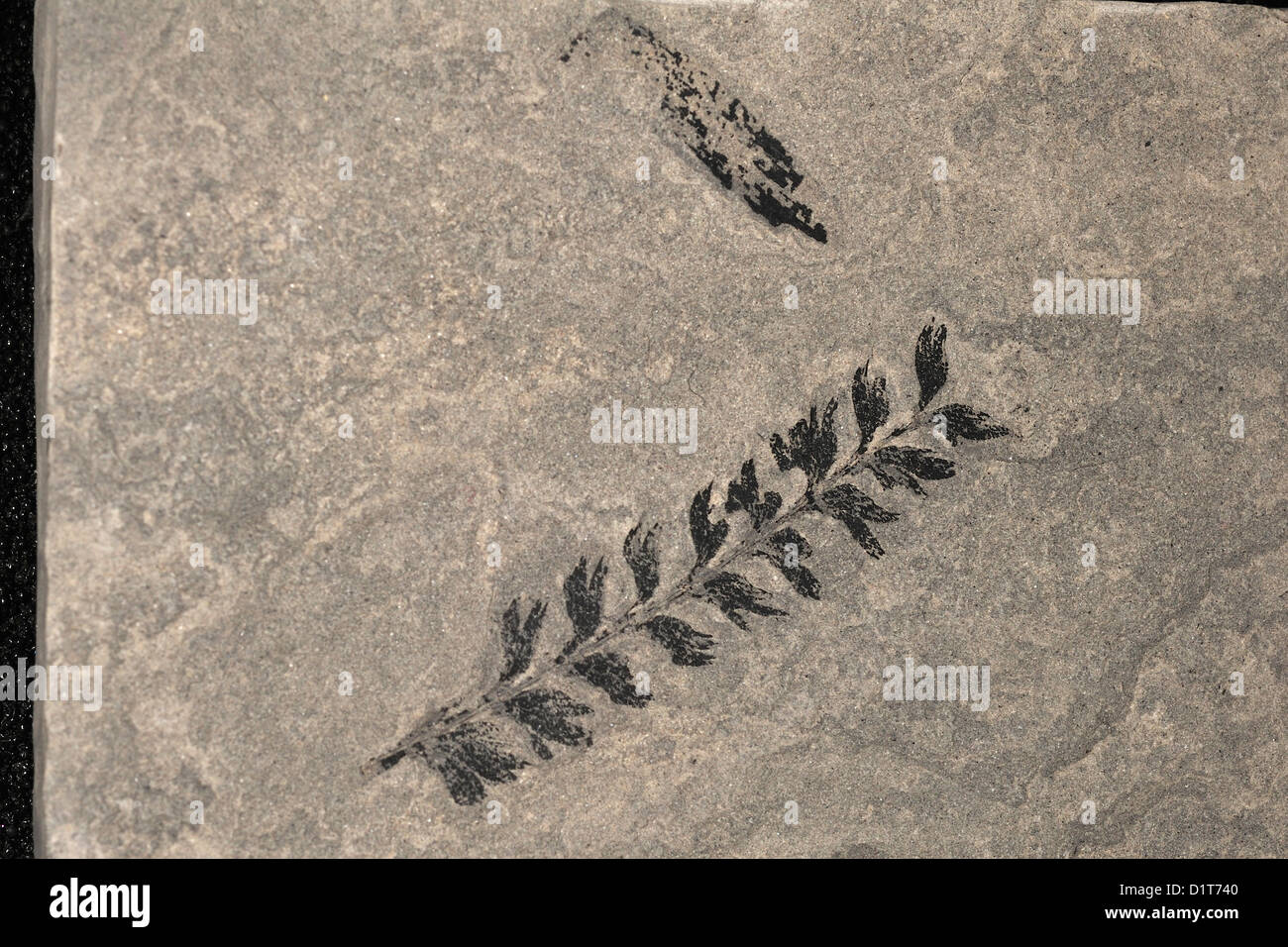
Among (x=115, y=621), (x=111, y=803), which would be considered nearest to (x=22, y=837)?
(x=111, y=803)

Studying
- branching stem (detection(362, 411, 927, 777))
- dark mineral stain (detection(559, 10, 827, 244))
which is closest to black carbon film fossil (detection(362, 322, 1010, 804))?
branching stem (detection(362, 411, 927, 777))

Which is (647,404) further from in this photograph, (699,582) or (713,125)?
(713,125)

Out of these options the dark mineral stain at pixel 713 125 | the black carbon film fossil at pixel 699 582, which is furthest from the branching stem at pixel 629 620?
the dark mineral stain at pixel 713 125

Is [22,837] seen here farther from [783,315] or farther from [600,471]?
[783,315]

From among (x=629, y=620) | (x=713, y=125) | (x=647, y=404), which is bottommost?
(x=629, y=620)

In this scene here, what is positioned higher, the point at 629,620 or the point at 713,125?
the point at 713,125

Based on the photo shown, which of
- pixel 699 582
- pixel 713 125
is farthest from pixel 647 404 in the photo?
pixel 713 125

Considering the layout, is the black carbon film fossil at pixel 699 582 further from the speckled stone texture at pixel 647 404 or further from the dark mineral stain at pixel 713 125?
the dark mineral stain at pixel 713 125
